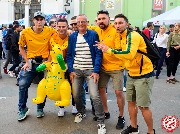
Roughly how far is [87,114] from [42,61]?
4.16ft

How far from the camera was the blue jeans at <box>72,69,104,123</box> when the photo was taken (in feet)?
14.1

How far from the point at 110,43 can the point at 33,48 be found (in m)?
1.31

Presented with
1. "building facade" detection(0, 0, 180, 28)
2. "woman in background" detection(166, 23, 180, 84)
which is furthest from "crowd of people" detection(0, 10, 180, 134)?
"building facade" detection(0, 0, 180, 28)

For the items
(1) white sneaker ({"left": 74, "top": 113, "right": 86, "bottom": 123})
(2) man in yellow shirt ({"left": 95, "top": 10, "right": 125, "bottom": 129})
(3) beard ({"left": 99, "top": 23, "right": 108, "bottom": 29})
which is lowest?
(1) white sneaker ({"left": 74, "top": 113, "right": 86, "bottom": 123})

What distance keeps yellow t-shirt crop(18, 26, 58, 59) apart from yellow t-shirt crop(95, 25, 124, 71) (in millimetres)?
845

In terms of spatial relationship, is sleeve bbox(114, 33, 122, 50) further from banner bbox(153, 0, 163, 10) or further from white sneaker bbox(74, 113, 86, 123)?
banner bbox(153, 0, 163, 10)

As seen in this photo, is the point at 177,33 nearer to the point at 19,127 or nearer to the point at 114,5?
the point at 19,127

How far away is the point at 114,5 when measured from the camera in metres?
23.0

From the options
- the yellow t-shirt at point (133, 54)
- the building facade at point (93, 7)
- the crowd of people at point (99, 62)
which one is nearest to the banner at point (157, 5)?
the building facade at point (93, 7)

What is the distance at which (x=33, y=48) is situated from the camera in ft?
15.7

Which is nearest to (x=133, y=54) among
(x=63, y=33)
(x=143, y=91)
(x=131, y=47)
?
(x=131, y=47)

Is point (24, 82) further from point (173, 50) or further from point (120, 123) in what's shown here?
point (173, 50)

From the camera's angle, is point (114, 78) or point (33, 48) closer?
point (114, 78)

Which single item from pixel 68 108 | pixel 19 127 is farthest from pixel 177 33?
pixel 19 127
